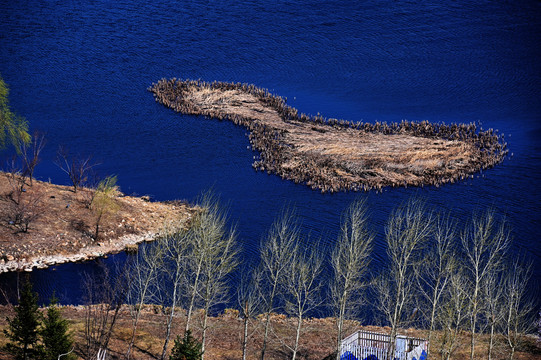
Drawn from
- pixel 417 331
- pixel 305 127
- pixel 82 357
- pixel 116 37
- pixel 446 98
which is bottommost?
pixel 82 357

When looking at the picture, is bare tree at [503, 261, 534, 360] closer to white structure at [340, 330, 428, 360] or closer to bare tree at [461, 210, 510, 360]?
bare tree at [461, 210, 510, 360]

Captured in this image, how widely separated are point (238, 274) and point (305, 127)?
41349 millimetres

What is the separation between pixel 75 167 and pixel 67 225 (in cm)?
1244

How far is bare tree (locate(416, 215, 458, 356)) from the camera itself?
159 ft

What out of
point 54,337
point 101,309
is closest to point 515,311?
point 101,309

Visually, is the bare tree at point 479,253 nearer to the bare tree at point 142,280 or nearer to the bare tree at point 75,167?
the bare tree at point 142,280

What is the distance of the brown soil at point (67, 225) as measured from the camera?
69625 millimetres

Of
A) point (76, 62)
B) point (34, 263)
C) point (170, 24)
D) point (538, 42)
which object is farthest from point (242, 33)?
point (34, 263)

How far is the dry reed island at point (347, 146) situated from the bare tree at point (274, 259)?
47.0ft

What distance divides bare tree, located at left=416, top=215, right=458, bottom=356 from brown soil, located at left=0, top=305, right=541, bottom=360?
3.04 metres

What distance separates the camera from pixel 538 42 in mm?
124062

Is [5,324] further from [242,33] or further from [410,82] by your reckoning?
[242,33]

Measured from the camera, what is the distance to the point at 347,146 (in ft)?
308

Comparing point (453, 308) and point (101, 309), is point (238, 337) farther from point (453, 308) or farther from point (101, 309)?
point (453, 308)
